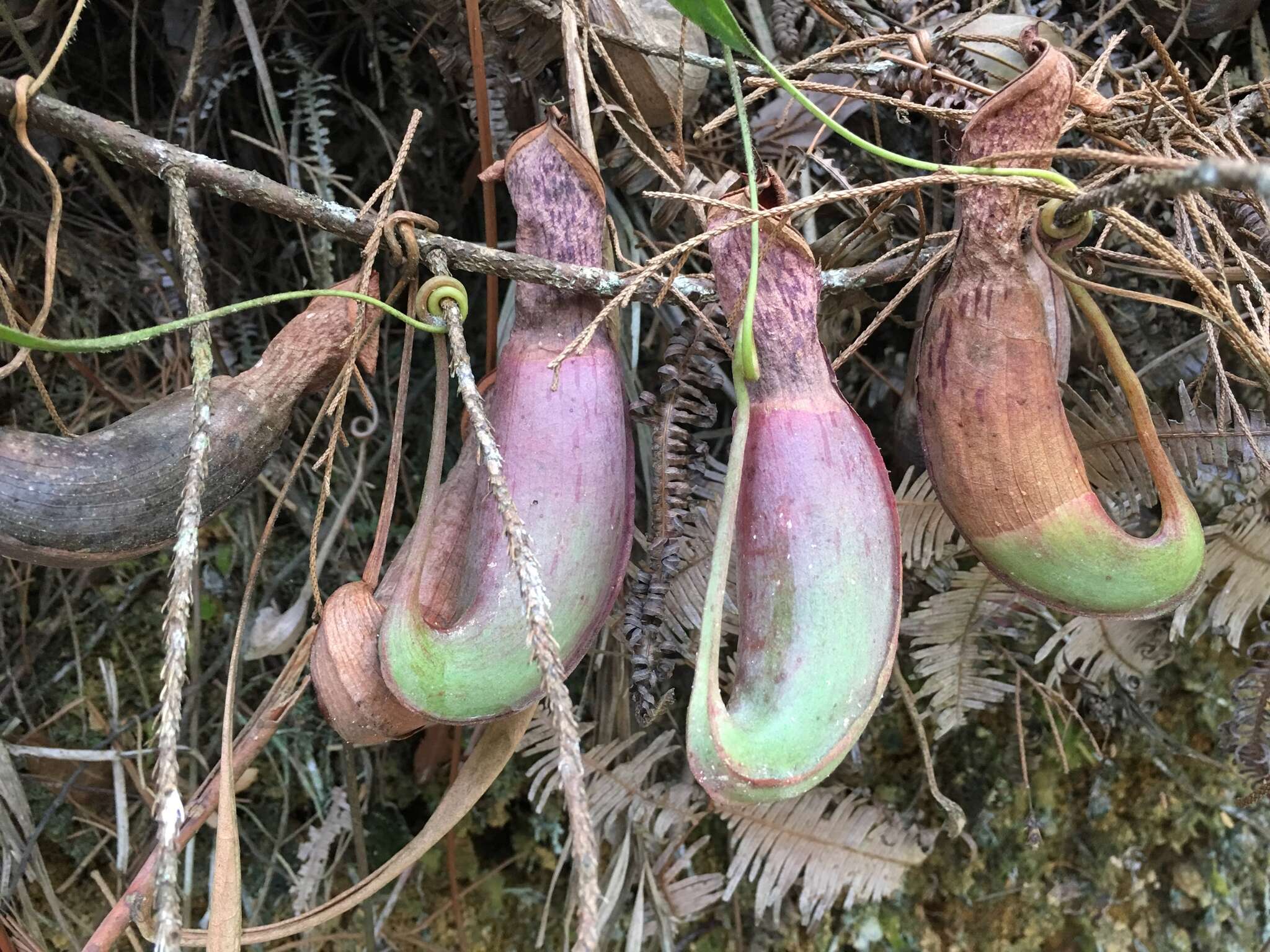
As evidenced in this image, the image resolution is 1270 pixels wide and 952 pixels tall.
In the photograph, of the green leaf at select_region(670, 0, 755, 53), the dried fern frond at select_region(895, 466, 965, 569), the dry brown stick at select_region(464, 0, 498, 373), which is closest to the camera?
the green leaf at select_region(670, 0, 755, 53)

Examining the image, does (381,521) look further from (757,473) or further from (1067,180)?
(1067,180)

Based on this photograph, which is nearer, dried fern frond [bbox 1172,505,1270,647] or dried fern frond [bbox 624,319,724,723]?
dried fern frond [bbox 624,319,724,723]

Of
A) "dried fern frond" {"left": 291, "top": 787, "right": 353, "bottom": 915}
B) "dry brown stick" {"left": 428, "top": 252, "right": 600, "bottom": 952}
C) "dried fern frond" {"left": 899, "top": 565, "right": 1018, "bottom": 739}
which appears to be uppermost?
"dry brown stick" {"left": 428, "top": 252, "right": 600, "bottom": 952}

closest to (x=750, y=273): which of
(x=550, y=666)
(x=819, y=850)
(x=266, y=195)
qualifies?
(x=550, y=666)

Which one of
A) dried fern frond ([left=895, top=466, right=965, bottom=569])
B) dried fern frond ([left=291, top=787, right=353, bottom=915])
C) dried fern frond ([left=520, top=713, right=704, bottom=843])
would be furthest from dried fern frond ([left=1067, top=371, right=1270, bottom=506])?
dried fern frond ([left=291, top=787, right=353, bottom=915])

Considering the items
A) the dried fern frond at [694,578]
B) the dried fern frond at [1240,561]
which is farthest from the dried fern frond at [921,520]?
the dried fern frond at [1240,561]

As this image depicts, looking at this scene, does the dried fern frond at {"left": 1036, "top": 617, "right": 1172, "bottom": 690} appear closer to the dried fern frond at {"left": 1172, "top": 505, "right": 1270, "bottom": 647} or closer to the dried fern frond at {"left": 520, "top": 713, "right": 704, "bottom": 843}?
the dried fern frond at {"left": 1172, "top": 505, "right": 1270, "bottom": 647}

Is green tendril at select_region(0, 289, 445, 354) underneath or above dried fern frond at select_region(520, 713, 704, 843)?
above

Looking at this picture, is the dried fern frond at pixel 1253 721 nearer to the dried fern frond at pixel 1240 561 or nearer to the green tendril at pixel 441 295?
the dried fern frond at pixel 1240 561
